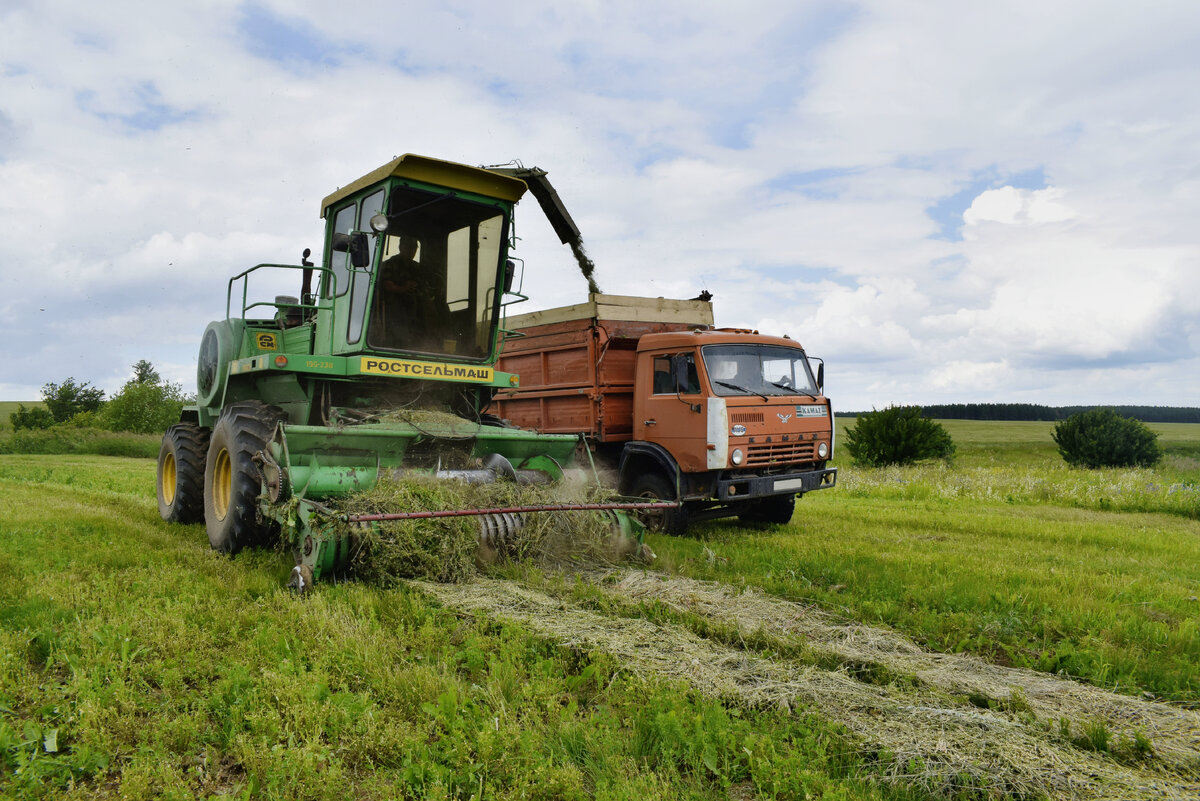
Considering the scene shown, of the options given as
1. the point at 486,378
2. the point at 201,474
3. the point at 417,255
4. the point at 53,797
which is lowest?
the point at 53,797

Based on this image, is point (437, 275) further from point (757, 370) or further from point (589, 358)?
point (757, 370)

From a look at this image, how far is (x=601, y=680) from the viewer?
12.2 feet

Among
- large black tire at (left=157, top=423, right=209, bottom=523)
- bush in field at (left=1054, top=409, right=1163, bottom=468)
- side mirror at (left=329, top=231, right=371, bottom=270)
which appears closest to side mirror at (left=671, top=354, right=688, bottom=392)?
side mirror at (left=329, top=231, right=371, bottom=270)

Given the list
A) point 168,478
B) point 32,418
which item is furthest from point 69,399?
point 168,478

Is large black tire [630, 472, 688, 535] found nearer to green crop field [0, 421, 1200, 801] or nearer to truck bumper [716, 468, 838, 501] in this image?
truck bumper [716, 468, 838, 501]

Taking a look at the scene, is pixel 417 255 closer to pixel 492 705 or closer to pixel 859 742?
pixel 492 705

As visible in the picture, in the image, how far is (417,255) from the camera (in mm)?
7246

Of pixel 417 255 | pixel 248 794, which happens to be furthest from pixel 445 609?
pixel 417 255

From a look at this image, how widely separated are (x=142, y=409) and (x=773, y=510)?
154ft

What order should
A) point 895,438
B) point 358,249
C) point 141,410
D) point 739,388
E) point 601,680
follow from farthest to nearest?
point 141,410
point 895,438
point 739,388
point 358,249
point 601,680

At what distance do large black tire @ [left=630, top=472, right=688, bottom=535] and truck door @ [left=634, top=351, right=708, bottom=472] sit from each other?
0.38 metres

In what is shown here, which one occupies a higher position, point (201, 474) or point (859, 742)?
point (201, 474)

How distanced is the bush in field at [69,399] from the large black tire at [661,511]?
5876cm

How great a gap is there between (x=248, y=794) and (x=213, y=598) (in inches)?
102
